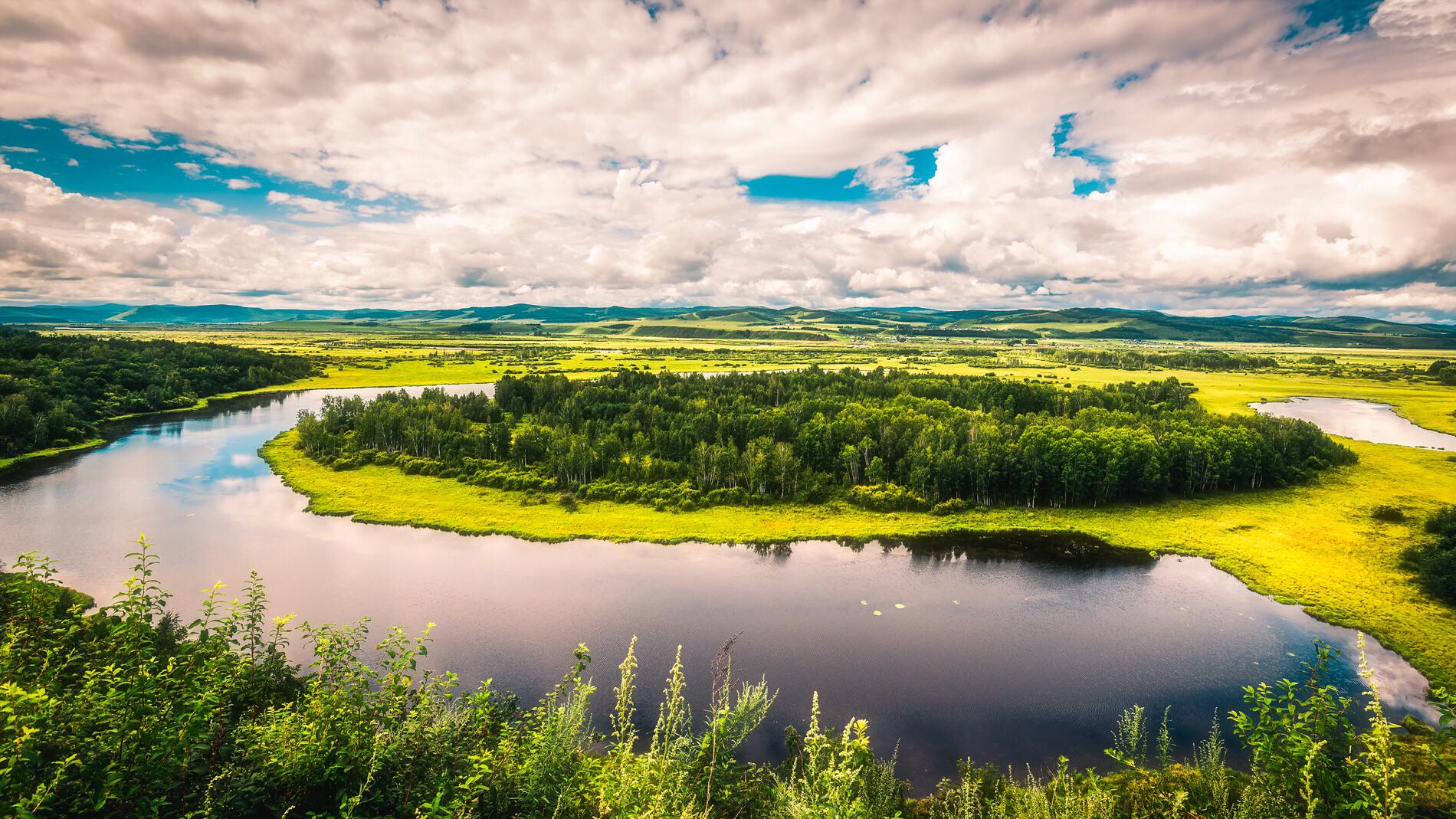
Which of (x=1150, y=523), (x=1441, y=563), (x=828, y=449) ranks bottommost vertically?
(x=1150, y=523)

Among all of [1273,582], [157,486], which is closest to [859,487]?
[1273,582]

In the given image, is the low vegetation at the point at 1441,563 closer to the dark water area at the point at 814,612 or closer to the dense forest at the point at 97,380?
the dark water area at the point at 814,612

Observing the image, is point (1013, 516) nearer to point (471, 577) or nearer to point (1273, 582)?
point (1273, 582)

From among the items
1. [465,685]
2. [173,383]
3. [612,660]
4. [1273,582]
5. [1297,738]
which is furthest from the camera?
[173,383]

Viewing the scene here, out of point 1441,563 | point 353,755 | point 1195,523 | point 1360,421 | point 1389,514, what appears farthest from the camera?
point 1360,421

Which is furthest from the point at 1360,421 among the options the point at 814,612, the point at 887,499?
the point at 814,612

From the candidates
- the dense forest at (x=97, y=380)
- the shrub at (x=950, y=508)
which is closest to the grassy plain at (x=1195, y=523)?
the shrub at (x=950, y=508)

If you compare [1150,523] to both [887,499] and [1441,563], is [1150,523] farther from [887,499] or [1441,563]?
[887,499]
